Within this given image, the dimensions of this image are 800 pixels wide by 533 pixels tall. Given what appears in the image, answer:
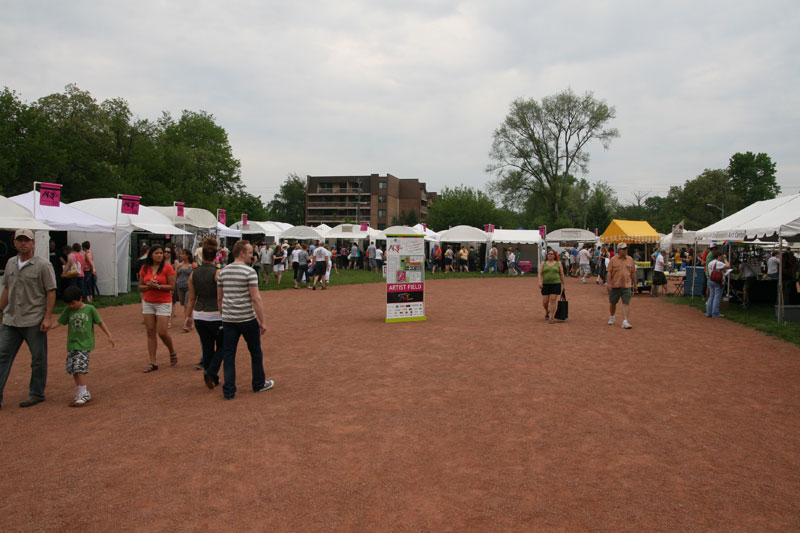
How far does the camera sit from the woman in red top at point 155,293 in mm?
6570

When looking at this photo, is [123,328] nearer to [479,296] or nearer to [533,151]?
[479,296]

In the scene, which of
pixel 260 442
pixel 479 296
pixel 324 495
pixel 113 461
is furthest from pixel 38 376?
pixel 479 296

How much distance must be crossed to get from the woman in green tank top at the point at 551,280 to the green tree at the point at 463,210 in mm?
42394

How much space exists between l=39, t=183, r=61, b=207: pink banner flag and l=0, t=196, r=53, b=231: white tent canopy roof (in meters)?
0.85

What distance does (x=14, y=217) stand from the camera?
11.0 meters

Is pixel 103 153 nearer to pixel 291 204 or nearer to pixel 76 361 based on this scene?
pixel 76 361

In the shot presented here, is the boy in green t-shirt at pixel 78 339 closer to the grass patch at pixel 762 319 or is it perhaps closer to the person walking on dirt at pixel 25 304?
the person walking on dirt at pixel 25 304

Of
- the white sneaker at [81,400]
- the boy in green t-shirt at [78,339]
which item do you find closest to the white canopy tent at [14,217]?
the boy in green t-shirt at [78,339]

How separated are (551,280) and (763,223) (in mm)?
5302

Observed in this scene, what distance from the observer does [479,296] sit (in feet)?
57.9

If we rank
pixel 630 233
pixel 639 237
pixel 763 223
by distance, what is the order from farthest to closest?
1. pixel 630 233
2. pixel 639 237
3. pixel 763 223

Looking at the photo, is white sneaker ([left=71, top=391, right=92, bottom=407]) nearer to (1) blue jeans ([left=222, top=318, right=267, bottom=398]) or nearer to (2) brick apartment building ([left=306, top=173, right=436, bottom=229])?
(1) blue jeans ([left=222, top=318, right=267, bottom=398])

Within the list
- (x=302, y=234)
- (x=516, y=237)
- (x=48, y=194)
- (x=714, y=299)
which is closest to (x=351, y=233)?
(x=302, y=234)

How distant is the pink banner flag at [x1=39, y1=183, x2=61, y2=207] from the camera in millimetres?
12156
